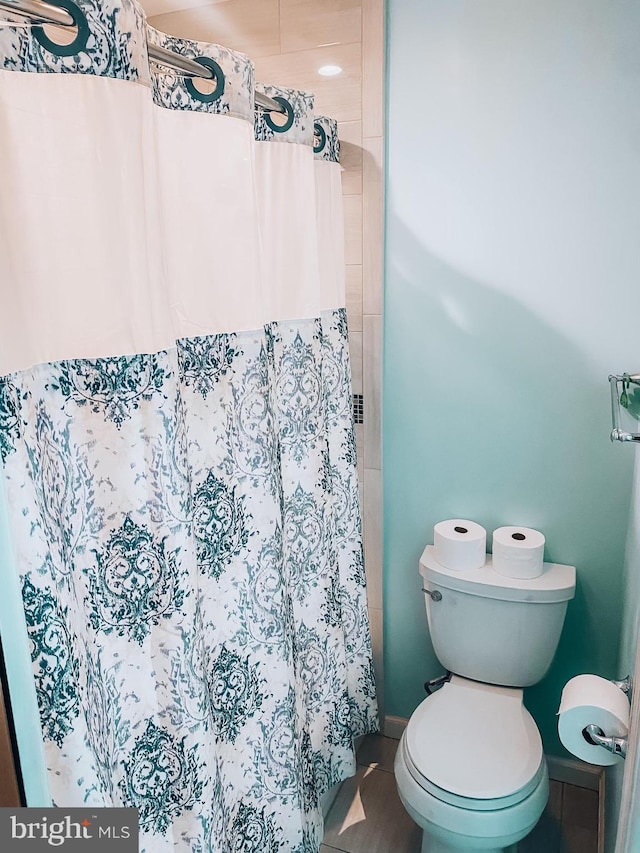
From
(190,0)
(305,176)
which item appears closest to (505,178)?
(305,176)

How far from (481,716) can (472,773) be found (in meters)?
0.21

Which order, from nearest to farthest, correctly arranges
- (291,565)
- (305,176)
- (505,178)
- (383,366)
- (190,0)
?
(305,176) < (291,565) < (505,178) < (190,0) < (383,366)

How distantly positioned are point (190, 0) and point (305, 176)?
841mm

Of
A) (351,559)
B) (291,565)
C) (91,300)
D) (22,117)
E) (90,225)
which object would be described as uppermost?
(22,117)

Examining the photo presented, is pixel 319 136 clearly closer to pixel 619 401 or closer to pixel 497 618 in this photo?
pixel 619 401

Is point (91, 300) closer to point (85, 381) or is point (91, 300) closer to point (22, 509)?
point (85, 381)

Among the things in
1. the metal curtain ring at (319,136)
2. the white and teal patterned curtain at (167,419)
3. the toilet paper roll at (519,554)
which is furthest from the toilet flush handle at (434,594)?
the metal curtain ring at (319,136)

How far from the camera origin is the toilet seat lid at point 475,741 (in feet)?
4.75

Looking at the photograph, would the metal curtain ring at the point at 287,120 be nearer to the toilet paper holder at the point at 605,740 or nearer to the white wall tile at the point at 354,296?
the white wall tile at the point at 354,296

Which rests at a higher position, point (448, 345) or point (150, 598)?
point (448, 345)

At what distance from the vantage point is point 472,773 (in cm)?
147

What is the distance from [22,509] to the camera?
31.7 inches

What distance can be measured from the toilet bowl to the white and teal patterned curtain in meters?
0.31

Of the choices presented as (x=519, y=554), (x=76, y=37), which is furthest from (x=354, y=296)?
(x=76, y=37)
